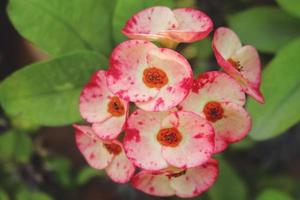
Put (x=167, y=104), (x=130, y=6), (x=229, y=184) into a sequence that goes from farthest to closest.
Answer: (x=229, y=184)
(x=130, y=6)
(x=167, y=104)

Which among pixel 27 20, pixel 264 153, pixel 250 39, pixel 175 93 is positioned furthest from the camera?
pixel 264 153

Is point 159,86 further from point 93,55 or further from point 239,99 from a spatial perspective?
point 93,55

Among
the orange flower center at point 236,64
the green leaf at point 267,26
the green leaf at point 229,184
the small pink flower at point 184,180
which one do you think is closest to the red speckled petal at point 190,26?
the orange flower center at point 236,64

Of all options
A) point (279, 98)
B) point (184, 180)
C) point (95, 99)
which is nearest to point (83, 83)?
point (95, 99)

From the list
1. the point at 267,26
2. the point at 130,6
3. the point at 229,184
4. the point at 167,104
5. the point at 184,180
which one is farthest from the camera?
the point at 229,184

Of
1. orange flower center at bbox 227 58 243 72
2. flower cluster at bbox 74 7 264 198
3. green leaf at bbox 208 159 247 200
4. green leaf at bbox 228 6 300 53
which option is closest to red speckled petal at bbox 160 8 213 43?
flower cluster at bbox 74 7 264 198

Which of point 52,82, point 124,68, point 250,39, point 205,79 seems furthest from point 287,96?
point 52,82

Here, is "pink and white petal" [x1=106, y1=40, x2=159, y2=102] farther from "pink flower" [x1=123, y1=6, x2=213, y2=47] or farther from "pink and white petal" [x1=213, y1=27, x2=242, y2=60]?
"pink and white petal" [x1=213, y1=27, x2=242, y2=60]

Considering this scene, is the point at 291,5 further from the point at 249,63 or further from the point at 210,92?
the point at 210,92
